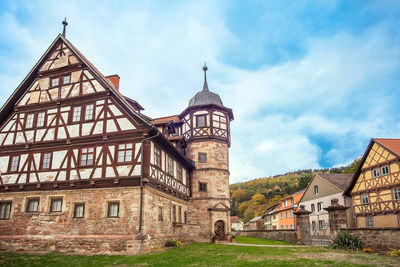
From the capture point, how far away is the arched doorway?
28.5m

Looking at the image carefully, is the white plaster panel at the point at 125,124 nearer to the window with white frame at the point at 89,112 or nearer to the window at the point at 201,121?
the window with white frame at the point at 89,112

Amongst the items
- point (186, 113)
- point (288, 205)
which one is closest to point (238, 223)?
point (288, 205)

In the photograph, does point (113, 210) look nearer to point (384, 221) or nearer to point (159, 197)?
point (159, 197)

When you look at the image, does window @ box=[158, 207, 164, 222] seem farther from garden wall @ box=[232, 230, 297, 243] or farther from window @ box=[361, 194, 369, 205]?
window @ box=[361, 194, 369, 205]

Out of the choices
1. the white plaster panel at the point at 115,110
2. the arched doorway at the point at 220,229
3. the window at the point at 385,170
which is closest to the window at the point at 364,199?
the window at the point at 385,170

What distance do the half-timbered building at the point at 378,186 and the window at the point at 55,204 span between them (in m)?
24.2

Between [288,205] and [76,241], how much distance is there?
130ft

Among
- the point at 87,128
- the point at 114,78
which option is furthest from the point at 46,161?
the point at 114,78

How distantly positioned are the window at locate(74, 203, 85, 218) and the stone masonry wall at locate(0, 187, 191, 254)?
212mm

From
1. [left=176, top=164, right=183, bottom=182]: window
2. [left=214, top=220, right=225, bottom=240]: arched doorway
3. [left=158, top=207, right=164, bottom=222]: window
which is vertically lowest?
[left=214, top=220, right=225, bottom=240]: arched doorway

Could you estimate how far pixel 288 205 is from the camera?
51156 millimetres

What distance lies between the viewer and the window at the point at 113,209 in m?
18.1

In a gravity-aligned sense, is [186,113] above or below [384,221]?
above

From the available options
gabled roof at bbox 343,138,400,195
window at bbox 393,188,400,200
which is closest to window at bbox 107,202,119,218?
gabled roof at bbox 343,138,400,195
